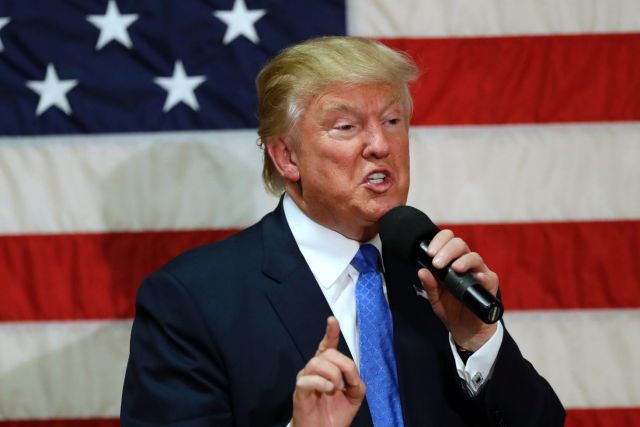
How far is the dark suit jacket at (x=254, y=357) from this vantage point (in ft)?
4.65

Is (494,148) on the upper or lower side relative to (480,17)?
lower

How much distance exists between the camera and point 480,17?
7.01ft

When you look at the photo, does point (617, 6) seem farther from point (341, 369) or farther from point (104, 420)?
point (104, 420)

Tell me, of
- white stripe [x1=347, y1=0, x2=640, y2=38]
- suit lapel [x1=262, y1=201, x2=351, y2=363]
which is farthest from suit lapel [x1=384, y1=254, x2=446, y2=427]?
white stripe [x1=347, y1=0, x2=640, y2=38]

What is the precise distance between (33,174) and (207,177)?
1.27 feet

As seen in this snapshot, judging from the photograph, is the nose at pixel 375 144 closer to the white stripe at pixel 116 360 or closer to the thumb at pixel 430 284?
A: the thumb at pixel 430 284

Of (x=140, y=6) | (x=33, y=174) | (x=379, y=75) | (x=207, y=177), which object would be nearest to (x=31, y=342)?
(x=33, y=174)

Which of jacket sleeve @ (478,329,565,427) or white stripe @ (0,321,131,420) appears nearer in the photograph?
jacket sleeve @ (478,329,565,427)

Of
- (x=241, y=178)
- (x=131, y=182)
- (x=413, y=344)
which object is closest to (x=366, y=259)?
(x=413, y=344)

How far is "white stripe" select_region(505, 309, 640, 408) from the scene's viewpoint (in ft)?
Answer: 7.09

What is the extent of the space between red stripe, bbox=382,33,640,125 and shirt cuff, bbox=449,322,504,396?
0.77 metres

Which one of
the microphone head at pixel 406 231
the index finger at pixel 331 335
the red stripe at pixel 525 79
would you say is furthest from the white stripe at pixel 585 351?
the index finger at pixel 331 335

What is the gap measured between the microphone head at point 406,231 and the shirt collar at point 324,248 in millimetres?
136

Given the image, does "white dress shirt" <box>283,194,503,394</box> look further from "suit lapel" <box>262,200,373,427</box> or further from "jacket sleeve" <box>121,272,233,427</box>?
"jacket sleeve" <box>121,272,233,427</box>
